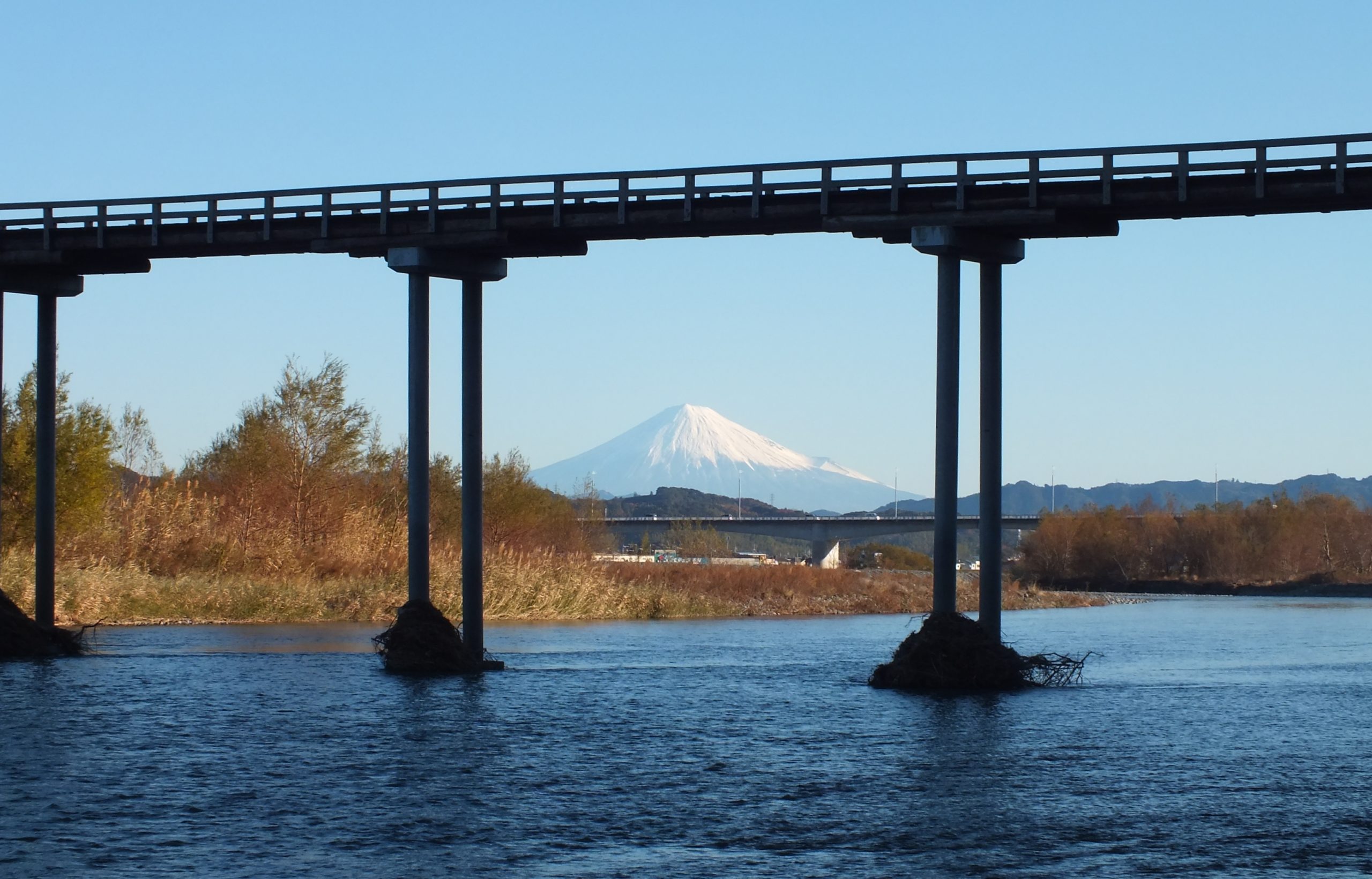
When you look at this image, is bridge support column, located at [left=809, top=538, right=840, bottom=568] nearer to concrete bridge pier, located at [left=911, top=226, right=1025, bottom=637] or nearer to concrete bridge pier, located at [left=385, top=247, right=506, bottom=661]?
concrete bridge pier, located at [left=385, top=247, right=506, bottom=661]

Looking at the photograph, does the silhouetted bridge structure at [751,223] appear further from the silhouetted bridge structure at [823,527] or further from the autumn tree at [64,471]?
the silhouetted bridge structure at [823,527]

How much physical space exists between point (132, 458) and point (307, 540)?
3459 centimetres

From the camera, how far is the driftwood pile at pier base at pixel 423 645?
3856cm

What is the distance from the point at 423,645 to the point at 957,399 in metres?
12.9

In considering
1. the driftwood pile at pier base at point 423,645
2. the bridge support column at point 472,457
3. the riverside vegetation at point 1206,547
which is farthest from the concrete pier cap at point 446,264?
the riverside vegetation at point 1206,547

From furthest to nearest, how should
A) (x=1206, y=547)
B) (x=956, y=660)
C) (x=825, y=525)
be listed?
(x=825, y=525) → (x=1206, y=547) → (x=956, y=660)

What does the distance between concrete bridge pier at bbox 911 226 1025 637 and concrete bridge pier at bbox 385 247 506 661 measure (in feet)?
34.3

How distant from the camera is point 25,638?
42.7 m

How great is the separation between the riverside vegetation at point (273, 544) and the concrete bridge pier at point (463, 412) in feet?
66.4

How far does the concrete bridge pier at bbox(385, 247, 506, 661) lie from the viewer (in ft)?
127

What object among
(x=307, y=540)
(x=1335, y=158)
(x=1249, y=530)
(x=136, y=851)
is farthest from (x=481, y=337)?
(x=1249, y=530)

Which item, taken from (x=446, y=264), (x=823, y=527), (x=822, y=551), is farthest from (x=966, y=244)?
(x=822, y=551)

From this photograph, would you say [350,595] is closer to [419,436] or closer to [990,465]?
[419,436]

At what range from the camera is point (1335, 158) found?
33906 millimetres
